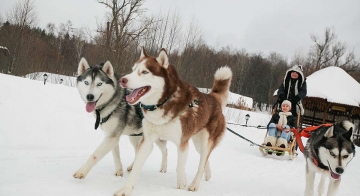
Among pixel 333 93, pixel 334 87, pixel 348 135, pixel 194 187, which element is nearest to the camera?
pixel 194 187

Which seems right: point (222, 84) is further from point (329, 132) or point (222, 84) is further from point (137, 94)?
point (137, 94)

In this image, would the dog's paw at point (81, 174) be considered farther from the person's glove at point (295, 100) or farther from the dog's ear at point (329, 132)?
the person's glove at point (295, 100)

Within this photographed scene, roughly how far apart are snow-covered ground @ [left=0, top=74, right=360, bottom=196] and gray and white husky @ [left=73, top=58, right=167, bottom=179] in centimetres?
39

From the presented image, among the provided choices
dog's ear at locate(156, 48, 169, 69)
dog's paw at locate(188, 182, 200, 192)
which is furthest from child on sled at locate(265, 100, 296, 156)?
dog's ear at locate(156, 48, 169, 69)

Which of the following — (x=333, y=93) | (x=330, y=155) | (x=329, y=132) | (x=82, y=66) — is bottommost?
(x=330, y=155)

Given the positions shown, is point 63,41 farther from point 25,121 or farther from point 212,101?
point 212,101

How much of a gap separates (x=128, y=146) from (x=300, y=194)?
3.36m

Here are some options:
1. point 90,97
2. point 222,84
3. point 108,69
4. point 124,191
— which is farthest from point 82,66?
point 222,84

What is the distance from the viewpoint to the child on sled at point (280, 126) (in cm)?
648

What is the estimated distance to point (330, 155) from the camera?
328 centimetres

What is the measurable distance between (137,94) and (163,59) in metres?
0.49

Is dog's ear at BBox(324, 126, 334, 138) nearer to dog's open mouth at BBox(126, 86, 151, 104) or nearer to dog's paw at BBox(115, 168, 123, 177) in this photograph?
dog's open mouth at BBox(126, 86, 151, 104)

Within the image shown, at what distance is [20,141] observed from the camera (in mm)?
4570

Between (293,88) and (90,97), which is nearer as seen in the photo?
(90,97)
